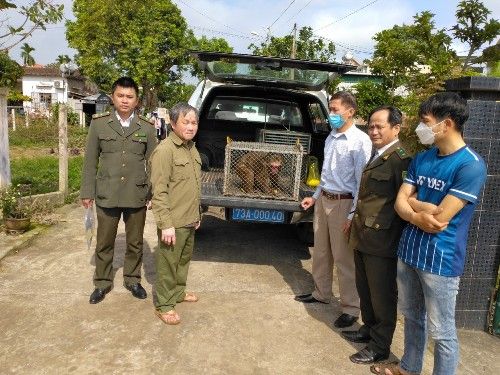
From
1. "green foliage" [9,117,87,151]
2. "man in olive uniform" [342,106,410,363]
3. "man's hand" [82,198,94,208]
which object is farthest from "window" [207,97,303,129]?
"green foliage" [9,117,87,151]

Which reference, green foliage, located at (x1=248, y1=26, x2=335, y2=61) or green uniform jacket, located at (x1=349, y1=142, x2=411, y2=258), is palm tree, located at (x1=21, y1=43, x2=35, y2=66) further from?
green foliage, located at (x1=248, y1=26, x2=335, y2=61)

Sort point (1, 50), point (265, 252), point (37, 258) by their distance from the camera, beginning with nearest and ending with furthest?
point (37, 258), point (265, 252), point (1, 50)

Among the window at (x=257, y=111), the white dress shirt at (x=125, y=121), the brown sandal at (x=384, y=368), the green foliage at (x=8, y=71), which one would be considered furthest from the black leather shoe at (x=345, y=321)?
the green foliage at (x=8, y=71)

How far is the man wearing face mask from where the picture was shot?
3322 millimetres

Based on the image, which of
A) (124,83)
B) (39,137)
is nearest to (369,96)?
(39,137)

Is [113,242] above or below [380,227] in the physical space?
below

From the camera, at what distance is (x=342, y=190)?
339cm

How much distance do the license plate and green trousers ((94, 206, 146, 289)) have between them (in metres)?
0.98

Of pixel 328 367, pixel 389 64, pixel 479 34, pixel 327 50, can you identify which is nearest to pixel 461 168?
pixel 328 367

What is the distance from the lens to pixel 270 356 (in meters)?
2.97

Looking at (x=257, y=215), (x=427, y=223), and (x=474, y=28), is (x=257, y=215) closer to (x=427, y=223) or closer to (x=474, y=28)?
(x=427, y=223)

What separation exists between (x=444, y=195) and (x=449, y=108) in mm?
465

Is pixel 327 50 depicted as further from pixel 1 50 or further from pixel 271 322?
pixel 271 322

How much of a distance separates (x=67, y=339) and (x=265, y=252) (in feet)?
8.66
